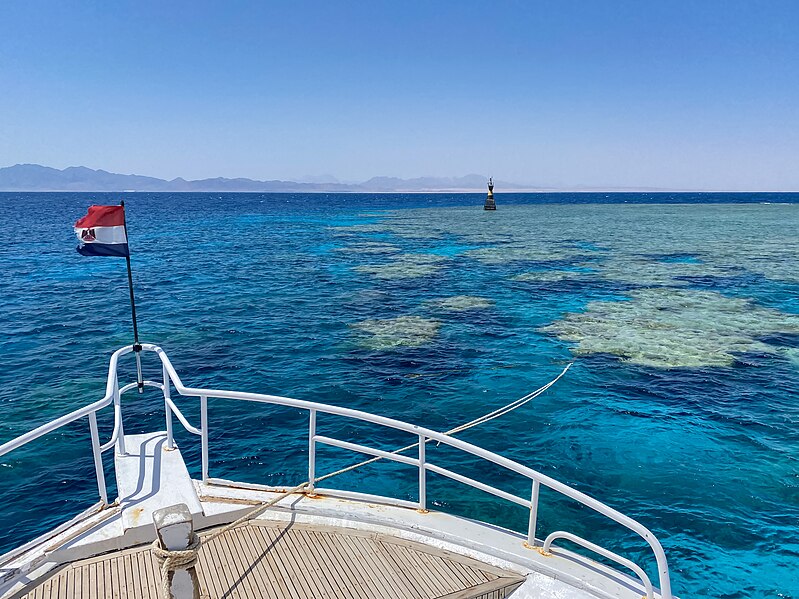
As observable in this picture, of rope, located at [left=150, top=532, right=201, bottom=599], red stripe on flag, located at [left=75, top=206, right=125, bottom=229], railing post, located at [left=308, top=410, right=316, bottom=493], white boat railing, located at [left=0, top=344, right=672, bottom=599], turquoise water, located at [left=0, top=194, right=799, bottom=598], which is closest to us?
rope, located at [left=150, top=532, right=201, bottom=599]

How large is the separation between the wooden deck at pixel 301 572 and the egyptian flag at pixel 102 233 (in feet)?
17.9

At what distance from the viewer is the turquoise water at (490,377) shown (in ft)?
40.7

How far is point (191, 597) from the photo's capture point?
515 cm

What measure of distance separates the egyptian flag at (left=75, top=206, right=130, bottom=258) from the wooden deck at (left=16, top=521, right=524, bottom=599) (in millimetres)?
5453

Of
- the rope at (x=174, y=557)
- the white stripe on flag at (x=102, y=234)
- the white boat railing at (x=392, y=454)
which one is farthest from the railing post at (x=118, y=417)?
the rope at (x=174, y=557)

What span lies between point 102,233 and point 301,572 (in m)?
7.07

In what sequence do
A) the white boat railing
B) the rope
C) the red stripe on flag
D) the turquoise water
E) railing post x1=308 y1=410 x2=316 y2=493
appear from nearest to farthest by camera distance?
the rope < the white boat railing < railing post x1=308 y1=410 x2=316 y2=493 < the red stripe on flag < the turquoise water

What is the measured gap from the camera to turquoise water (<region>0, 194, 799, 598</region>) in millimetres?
12406

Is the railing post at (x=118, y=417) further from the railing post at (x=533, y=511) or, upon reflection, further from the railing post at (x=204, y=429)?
the railing post at (x=533, y=511)

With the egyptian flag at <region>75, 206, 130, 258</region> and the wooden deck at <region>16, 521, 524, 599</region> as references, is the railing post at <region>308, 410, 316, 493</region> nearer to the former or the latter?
the wooden deck at <region>16, 521, 524, 599</region>

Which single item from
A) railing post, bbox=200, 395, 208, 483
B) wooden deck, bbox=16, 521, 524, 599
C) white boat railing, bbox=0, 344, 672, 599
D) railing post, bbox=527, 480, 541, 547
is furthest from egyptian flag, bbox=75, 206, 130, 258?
railing post, bbox=527, 480, 541, 547

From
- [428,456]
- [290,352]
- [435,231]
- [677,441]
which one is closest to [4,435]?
[290,352]

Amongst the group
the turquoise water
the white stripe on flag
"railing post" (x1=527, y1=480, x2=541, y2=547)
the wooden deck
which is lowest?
the turquoise water

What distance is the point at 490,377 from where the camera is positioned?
792 inches
